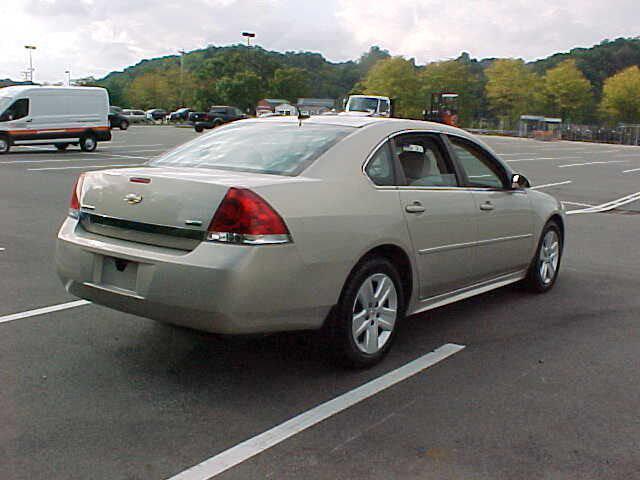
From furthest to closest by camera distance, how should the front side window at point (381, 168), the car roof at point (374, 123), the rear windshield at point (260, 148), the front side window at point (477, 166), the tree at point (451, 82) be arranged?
the tree at point (451, 82), the front side window at point (477, 166), the car roof at point (374, 123), the front side window at point (381, 168), the rear windshield at point (260, 148)

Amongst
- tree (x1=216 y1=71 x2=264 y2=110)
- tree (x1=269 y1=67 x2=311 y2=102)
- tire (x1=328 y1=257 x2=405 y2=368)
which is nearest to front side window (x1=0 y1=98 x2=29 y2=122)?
tire (x1=328 y1=257 x2=405 y2=368)

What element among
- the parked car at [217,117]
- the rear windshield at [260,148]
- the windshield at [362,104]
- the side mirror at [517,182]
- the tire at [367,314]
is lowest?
the tire at [367,314]

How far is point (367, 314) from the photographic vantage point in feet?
14.8

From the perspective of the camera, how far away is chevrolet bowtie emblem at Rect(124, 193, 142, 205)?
13.6 feet

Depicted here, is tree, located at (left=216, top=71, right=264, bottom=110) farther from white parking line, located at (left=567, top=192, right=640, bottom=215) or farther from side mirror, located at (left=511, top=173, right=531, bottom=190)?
side mirror, located at (left=511, top=173, right=531, bottom=190)

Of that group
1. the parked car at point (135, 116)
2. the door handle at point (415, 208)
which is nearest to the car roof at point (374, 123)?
the door handle at point (415, 208)

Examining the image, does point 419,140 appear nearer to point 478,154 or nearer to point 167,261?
point 478,154

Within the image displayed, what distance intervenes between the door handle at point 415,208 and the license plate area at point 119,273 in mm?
1755

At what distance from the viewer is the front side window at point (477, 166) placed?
5605 mm

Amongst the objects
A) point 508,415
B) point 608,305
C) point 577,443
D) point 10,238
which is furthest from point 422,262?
point 10,238

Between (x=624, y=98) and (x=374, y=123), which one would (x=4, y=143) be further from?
(x=624, y=98)

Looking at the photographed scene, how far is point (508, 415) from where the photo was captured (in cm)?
389

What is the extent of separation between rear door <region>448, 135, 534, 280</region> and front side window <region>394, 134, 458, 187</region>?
0.53 ft

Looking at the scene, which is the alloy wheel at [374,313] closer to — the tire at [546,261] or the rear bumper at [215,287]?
the rear bumper at [215,287]
